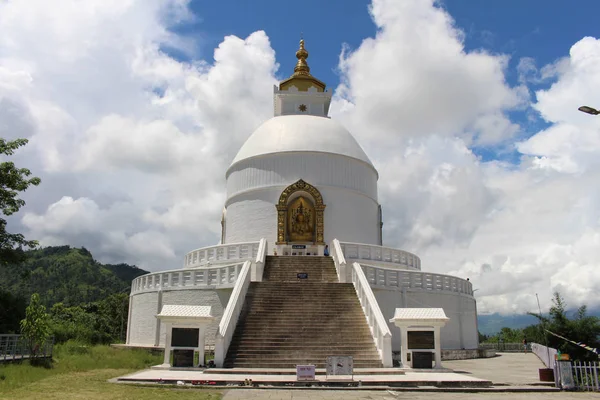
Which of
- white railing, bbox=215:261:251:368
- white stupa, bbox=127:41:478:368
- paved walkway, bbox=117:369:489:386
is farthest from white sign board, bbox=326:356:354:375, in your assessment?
white stupa, bbox=127:41:478:368

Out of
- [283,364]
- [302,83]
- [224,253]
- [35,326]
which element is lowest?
[283,364]

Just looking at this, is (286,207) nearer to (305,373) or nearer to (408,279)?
(408,279)

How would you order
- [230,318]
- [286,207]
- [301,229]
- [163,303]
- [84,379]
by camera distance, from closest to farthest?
[84,379], [230,318], [163,303], [301,229], [286,207]

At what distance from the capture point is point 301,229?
1035 inches

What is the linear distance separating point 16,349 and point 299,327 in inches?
331

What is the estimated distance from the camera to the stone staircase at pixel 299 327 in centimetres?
1495

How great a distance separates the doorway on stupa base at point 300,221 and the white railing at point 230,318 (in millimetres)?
6674

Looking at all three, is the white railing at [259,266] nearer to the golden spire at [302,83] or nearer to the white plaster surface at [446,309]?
the white plaster surface at [446,309]

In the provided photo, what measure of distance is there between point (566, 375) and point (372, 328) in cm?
544

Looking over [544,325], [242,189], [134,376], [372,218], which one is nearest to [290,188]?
[242,189]

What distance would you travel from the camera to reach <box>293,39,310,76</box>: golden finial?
34.3 metres

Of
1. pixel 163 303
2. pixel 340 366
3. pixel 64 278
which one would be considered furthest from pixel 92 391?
pixel 64 278

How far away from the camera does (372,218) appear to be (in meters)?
28.8

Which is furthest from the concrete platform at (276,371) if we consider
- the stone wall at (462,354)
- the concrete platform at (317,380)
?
the stone wall at (462,354)
